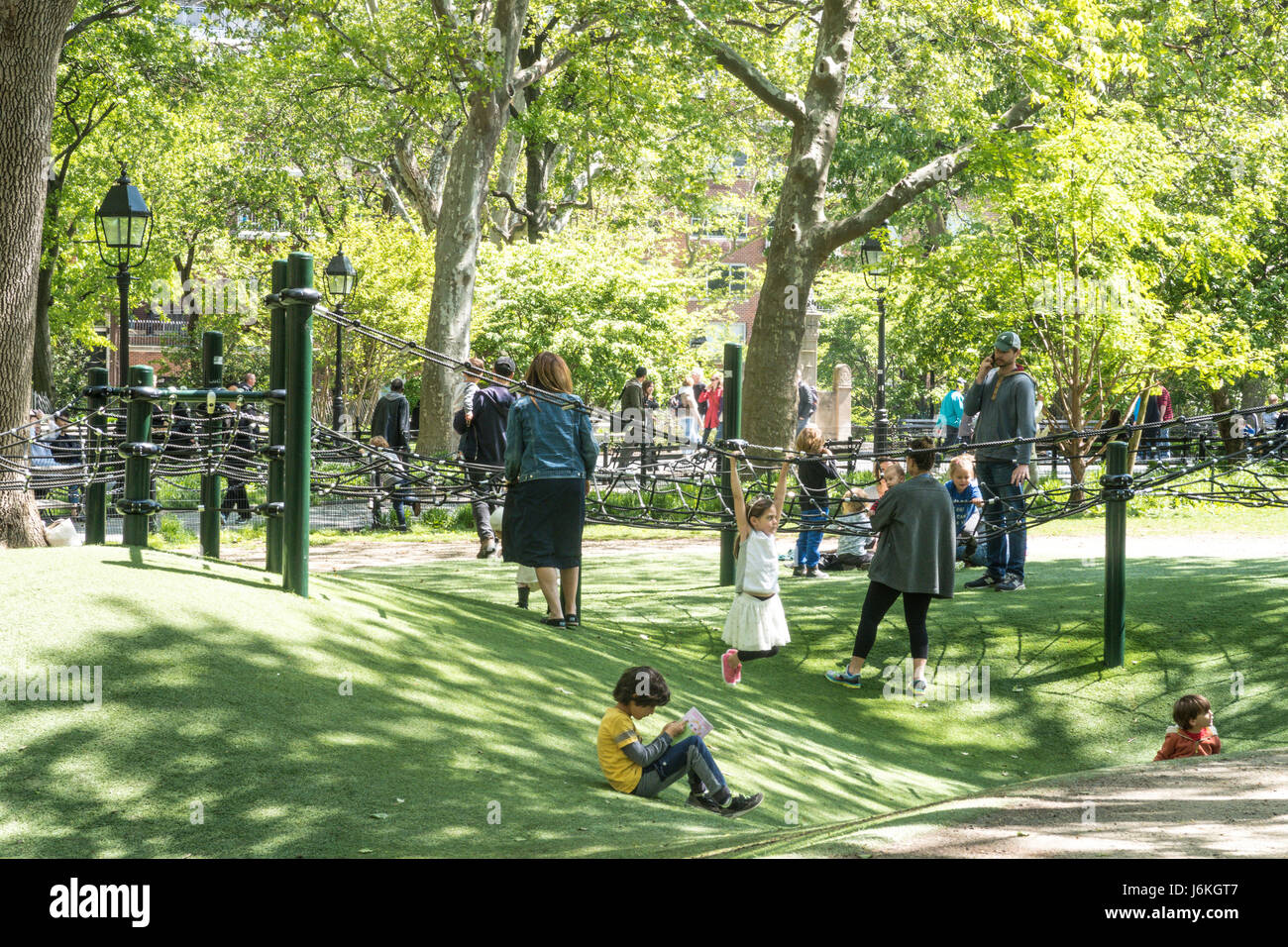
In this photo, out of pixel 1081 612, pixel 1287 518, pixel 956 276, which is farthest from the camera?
pixel 956 276

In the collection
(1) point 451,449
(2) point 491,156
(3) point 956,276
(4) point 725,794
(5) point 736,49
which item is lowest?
(4) point 725,794

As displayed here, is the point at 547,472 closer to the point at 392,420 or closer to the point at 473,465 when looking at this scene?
the point at 473,465

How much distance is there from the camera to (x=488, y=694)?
7414mm

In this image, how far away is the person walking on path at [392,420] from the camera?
18550mm

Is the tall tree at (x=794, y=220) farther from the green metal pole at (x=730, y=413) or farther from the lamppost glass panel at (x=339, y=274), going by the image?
the lamppost glass panel at (x=339, y=274)

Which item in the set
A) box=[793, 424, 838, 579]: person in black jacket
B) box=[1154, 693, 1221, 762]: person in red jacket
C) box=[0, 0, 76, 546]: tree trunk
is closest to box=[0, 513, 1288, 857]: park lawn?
box=[1154, 693, 1221, 762]: person in red jacket

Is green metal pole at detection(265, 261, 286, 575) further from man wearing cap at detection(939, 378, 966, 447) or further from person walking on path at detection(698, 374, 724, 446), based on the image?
person walking on path at detection(698, 374, 724, 446)

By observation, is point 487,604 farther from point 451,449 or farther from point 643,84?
point 643,84

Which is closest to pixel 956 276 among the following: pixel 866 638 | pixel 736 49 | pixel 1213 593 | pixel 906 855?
pixel 736 49

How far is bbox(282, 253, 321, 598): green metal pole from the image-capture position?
7.72m

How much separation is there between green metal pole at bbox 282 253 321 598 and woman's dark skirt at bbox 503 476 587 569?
1.88 meters

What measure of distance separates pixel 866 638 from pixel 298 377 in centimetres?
438

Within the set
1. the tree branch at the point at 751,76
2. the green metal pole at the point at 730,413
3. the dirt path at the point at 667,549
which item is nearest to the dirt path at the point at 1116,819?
the green metal pole at the point at 730,413

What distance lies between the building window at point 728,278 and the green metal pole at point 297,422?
4046 centimetres
